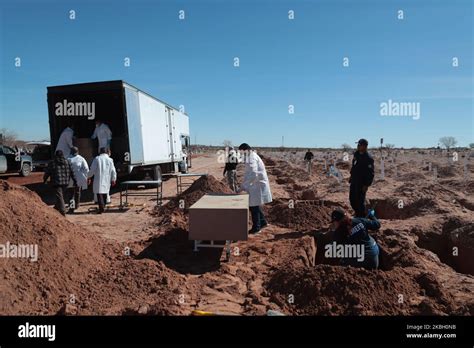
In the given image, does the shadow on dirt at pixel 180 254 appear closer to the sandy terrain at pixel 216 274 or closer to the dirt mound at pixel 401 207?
the sandy terrain at pixel 216 274

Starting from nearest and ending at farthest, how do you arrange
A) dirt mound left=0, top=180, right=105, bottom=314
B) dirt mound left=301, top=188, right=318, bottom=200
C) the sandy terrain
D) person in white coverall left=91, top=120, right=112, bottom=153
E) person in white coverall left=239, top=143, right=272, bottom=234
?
dirt mound left=0, top=180, right=105, bottom=314, the sandy terrain, person in white coverall left=239, top=143, right=272, bottom=234, person in white coverall left=91, top=120, right=112, bottom=153, dirt mound left=301, top=188, right=318, bottom=200

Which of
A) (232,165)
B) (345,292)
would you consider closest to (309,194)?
(232,165)

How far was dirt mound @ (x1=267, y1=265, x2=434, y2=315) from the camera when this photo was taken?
4.38 meters

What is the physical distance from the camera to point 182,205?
9.77m

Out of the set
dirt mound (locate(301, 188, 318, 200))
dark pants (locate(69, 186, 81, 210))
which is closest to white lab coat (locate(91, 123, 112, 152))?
dark pants (locate(69, 186, 81, 210))

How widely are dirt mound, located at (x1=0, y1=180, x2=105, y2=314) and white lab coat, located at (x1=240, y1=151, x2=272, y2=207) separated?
3251mm

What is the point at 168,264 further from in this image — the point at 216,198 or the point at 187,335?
the point at 187,335

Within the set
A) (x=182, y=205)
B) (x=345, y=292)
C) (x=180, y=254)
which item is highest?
(x=182, y=205)

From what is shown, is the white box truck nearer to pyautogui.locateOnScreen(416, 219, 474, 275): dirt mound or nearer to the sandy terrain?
the sandy terrain

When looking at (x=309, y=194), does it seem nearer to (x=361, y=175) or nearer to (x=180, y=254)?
(x=361, y=175)

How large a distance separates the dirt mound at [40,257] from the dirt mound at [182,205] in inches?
95.4

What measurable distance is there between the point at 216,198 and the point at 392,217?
6611 mm

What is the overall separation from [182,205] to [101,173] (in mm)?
2351

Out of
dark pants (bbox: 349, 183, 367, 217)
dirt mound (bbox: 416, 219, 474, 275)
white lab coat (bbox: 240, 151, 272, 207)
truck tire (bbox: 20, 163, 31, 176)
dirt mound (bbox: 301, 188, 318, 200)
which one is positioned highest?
truck tire (bbox: 20, 163, 31, 176)
